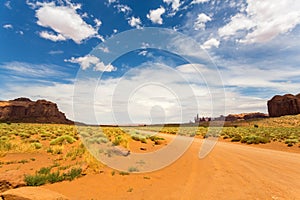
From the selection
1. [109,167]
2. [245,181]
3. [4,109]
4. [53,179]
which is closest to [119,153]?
[109,167]

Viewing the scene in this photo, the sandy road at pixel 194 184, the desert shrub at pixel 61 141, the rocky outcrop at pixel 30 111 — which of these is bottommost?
the sandy road at pixel 194 184

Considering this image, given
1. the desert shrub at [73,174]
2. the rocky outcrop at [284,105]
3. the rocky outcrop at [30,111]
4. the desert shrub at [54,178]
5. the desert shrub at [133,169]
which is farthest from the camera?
the rocky outcrop at [30,111]

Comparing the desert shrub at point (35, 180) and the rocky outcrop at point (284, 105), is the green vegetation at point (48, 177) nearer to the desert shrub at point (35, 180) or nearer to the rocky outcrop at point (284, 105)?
the desert shrub at point (35, 180)

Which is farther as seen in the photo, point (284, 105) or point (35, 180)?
point (284, 105)

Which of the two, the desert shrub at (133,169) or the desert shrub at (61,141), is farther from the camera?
the desert shrub at (61,141)

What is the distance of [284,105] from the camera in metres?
110

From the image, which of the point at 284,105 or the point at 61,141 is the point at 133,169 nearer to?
the point at 61,141

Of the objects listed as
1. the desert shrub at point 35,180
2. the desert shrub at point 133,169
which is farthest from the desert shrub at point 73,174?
the desert shrub at point 133,169

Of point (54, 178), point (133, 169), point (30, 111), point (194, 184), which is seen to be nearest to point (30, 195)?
point (54, 178)

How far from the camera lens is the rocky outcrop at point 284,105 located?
105625mm

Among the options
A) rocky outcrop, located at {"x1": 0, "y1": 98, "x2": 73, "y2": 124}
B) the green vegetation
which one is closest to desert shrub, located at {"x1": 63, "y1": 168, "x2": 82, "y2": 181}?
the green vegetation

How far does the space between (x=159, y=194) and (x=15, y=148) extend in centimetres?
1226

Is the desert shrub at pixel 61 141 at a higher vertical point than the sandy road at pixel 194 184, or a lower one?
higher

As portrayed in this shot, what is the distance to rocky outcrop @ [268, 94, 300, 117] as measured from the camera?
10562 cm
